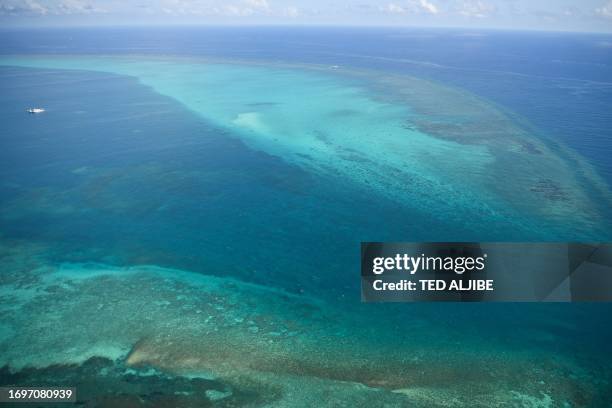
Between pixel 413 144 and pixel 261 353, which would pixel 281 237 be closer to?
pixel 261 353

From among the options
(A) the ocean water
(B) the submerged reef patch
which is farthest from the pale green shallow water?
(B) the submerged reef patch

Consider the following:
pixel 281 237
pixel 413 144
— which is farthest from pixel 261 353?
pixel 413 144

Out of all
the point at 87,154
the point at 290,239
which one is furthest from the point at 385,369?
the point at 87,154

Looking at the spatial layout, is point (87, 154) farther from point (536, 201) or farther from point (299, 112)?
point (536, 201)

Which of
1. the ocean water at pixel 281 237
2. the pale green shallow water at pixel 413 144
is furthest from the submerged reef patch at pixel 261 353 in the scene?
the pale green shallow water at pixel 413 144

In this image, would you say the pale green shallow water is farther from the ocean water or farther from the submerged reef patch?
the submerged reef patch

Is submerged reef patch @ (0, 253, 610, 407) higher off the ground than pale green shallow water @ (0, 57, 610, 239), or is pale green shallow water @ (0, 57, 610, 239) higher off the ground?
pale green shallow water @ (0, 57, 610, 239)
